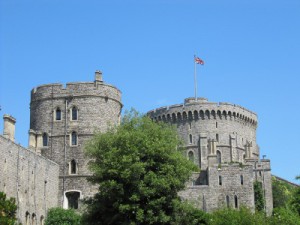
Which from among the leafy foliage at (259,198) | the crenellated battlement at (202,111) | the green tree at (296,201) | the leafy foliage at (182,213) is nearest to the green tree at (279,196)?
the leafy foliage at (259,198)

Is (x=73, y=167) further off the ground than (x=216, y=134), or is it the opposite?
(x=216, y=134)

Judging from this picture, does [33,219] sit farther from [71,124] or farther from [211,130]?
[211,130]

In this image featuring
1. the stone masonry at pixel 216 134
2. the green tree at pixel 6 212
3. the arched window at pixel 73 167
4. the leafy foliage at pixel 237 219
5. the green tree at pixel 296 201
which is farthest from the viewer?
the stone masonry at pixel 216 134

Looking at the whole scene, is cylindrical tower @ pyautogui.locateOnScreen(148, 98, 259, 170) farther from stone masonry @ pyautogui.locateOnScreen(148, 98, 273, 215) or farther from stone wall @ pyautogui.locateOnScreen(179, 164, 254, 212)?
stone wall @ pyautogui.locateOnScreen(179, 164, 254, 212)

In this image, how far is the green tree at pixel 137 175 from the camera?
41531 millimetres

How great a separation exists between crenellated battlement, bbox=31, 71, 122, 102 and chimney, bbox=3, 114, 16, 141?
8.36 meters

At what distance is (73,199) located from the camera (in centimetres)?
5806

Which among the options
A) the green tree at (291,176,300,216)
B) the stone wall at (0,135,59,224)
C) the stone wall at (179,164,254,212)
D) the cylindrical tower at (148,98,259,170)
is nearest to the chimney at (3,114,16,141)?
the stone wall at (0,135,59,224)

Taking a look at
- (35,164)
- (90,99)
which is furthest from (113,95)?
(35,164)

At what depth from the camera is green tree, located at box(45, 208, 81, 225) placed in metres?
53.2

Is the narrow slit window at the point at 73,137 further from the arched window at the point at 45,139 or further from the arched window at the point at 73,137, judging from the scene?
the arched window at the point at 45,139

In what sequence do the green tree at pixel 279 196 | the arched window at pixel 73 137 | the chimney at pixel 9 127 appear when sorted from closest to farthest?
1. the chimney at pixel 9 127
2. the arched window at pixel 73 137
3. the green tree at pixel 279 196

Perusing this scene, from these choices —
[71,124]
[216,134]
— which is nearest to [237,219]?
[71,124]

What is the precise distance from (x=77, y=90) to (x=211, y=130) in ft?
91.2
